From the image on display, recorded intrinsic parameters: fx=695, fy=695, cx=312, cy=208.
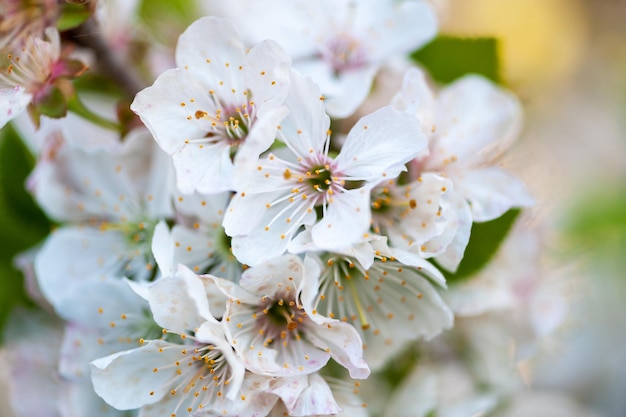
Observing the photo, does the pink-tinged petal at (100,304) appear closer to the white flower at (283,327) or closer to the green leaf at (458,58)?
the white flower at (283,327)

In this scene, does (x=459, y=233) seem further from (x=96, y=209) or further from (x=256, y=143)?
(x=96, y=209)

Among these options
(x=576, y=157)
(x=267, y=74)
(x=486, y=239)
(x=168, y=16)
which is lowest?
(x=576, y=157)

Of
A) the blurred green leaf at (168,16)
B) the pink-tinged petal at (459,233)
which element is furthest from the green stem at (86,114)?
the pink-tinged petal at (459,233)

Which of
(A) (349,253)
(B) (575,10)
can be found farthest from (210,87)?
(B) (575,10)

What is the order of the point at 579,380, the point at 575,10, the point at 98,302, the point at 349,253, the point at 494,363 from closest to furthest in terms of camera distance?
the point at 349,253
the point at 98,302
the point at 494,363
the point at 579,380
the point at 575,10

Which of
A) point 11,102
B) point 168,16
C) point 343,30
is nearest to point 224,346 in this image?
point 11,102

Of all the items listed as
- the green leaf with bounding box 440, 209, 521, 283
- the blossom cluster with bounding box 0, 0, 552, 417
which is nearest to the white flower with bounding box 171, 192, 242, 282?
the blossom cluster with bounding box 0, 0, 552, 417

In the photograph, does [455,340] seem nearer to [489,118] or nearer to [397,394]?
[397,394]
